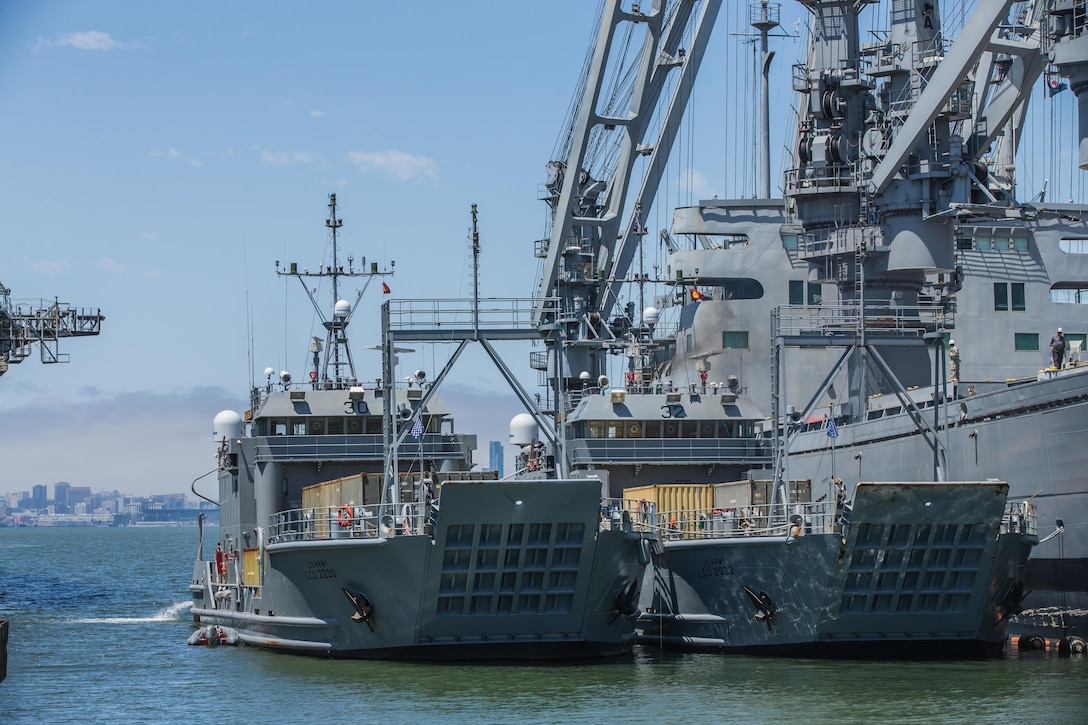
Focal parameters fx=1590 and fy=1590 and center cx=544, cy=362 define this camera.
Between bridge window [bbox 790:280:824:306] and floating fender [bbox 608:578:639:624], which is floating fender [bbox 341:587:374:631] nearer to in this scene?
floating fender [bbox 608:578:639:624]

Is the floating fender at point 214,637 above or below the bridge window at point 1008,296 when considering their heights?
below

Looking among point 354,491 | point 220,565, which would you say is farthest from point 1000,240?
point 220,565

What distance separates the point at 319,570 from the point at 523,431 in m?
10.7

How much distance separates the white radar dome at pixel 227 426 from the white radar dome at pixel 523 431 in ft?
23.1

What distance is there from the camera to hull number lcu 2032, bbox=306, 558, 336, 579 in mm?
30016

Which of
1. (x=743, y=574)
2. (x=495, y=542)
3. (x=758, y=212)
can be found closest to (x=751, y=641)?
(x=743, y=574)

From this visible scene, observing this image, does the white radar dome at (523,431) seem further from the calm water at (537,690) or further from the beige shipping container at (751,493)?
the calm water at (537,690)

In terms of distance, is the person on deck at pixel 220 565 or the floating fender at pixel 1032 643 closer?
the floating fender at pixel 1032 643

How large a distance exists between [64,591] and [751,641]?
39928 millimetres

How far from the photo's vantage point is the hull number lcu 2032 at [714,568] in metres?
30.6

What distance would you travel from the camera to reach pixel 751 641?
30.6 meters

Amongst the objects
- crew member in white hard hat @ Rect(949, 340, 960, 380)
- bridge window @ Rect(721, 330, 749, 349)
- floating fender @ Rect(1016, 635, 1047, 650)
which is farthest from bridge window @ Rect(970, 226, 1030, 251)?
floating fender @ Rect(1016, 635, 1047, 650)

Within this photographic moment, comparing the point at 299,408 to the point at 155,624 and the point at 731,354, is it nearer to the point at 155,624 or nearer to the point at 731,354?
the point at 155,624

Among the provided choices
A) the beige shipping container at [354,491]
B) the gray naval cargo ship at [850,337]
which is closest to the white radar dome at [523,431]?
the gray naval cargo ship at [850,337]
